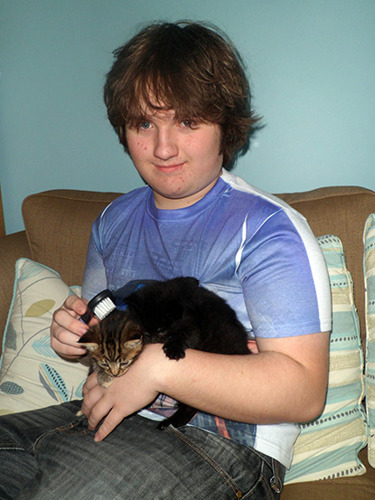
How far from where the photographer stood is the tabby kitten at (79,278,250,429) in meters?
1.09

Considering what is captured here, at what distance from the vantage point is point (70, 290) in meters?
1.77

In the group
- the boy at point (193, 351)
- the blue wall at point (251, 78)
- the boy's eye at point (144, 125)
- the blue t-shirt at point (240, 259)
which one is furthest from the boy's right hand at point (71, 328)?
the blue wall at point (251, 78)

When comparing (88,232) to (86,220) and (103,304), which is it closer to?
(86,220)

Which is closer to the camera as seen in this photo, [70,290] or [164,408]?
[164,408]

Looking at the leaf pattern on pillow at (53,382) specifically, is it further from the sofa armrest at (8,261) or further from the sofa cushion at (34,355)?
the sofa armrest at (8,261)

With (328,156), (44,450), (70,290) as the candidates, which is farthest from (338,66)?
(44,450)

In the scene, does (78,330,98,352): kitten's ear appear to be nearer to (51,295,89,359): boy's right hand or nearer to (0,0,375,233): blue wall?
(51,295,89,359): boy's right hand

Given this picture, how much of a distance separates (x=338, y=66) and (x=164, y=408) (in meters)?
1.41

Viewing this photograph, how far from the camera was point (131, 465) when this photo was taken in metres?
0.99

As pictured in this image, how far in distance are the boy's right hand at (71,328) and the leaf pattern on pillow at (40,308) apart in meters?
0.47

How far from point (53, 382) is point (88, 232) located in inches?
24.0

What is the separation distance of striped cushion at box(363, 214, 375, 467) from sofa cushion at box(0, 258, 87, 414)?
95 centimetres

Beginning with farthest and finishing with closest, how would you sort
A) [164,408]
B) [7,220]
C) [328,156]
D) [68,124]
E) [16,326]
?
[7,220] → [68,124] → [328,156] → [16,326] → [164,408]

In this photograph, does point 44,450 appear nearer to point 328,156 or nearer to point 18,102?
point 328,156
